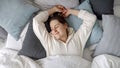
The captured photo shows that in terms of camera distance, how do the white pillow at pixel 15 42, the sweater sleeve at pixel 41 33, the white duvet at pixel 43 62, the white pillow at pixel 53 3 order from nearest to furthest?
the white duvet at pixel 43 62 < the sweater sleeve at pixel 41 33 < the white pillow at pixel 15 42 < the white pillow at pixel 53 3

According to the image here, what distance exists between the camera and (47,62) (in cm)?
150

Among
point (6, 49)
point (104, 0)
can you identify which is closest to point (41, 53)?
point (6, 49)

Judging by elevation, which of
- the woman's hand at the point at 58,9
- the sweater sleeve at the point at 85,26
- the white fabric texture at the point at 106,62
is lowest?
the white fabric texture at the point at 106,62

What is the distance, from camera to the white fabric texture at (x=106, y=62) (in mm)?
1473

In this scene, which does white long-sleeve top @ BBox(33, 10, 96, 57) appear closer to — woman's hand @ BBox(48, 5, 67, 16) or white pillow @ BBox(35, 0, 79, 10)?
woman's hand @ BBox(48, 5, 67, 16)

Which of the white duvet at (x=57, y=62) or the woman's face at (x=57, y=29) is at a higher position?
the woman's face at (x=57, y=29)

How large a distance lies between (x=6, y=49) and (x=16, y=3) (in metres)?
0.39

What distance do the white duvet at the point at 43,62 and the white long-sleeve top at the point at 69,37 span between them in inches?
3.9

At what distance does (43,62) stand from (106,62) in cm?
45

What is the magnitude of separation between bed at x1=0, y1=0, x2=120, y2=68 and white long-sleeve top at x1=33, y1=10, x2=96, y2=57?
45 mm

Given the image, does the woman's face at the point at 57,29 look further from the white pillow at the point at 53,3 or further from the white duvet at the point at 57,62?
the white pillow at the point at 53,3

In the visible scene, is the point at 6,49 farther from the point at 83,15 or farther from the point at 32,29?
the point at 83,15

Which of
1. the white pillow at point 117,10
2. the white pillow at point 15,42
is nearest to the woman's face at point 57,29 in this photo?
the white pillow at point 15,42

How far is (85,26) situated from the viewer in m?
1.72
